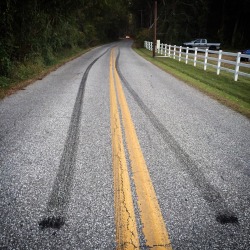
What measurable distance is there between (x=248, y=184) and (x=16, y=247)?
9.25ft

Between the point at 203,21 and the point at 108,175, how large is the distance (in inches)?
1860

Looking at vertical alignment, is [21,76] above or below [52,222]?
above

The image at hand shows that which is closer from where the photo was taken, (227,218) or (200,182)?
(227,218)

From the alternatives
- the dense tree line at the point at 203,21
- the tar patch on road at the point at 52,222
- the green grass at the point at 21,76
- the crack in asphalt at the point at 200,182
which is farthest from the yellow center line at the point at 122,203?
the dense tree line at the point at 203,21

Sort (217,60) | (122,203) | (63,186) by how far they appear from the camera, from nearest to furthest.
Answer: (122,203) < (63,186) < (217,60)

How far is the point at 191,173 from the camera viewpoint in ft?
11.4

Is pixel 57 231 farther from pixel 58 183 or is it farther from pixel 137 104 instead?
pixel 137 104

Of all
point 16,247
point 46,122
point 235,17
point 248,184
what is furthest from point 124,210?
point 235,17

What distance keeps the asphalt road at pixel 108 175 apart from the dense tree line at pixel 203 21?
130 feet

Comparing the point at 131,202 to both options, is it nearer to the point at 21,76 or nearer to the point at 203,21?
the point at 21,76

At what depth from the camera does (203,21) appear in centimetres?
4412

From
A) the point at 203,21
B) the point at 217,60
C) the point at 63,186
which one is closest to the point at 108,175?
the point at 63,186

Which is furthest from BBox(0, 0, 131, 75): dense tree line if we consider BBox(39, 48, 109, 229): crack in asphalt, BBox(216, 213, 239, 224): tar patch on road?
BBox(216, 213, 239, 224): tar patch on road

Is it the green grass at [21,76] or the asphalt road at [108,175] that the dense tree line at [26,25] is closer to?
the green grass at [21,76]
